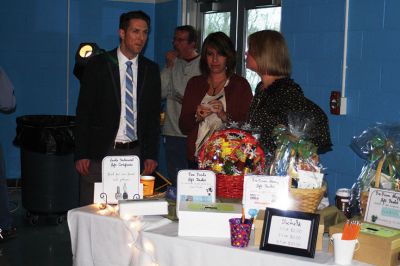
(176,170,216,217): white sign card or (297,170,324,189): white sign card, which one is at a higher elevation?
(297,170,324,189): white sign card

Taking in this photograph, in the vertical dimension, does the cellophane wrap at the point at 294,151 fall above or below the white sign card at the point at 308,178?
above

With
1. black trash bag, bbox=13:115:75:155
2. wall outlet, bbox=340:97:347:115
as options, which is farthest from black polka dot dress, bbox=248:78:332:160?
black trash bag, bbox=13:115:75:155

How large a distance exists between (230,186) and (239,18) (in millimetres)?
3157

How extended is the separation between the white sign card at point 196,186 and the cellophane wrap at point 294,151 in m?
0.25

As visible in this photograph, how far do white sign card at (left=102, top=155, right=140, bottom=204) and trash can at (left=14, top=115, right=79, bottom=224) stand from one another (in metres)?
2.56

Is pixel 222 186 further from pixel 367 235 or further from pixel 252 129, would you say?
pixel 367 235

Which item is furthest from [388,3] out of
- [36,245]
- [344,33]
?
[36,245]

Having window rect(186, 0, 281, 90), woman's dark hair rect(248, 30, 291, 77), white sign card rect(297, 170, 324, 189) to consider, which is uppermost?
window rect(186, 0, 281, 90)

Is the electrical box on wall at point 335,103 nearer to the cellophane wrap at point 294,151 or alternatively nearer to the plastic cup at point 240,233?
the cellophane wrap at point 294,151

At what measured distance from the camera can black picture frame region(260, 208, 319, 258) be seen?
2119mm

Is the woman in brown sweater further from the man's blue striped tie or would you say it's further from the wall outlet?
the wall outlet

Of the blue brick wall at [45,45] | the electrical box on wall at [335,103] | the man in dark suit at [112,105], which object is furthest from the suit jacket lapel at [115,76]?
the blue brick wall at [45,45]

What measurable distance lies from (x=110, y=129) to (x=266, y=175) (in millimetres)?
1322

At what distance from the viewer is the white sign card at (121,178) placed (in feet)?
8.91
